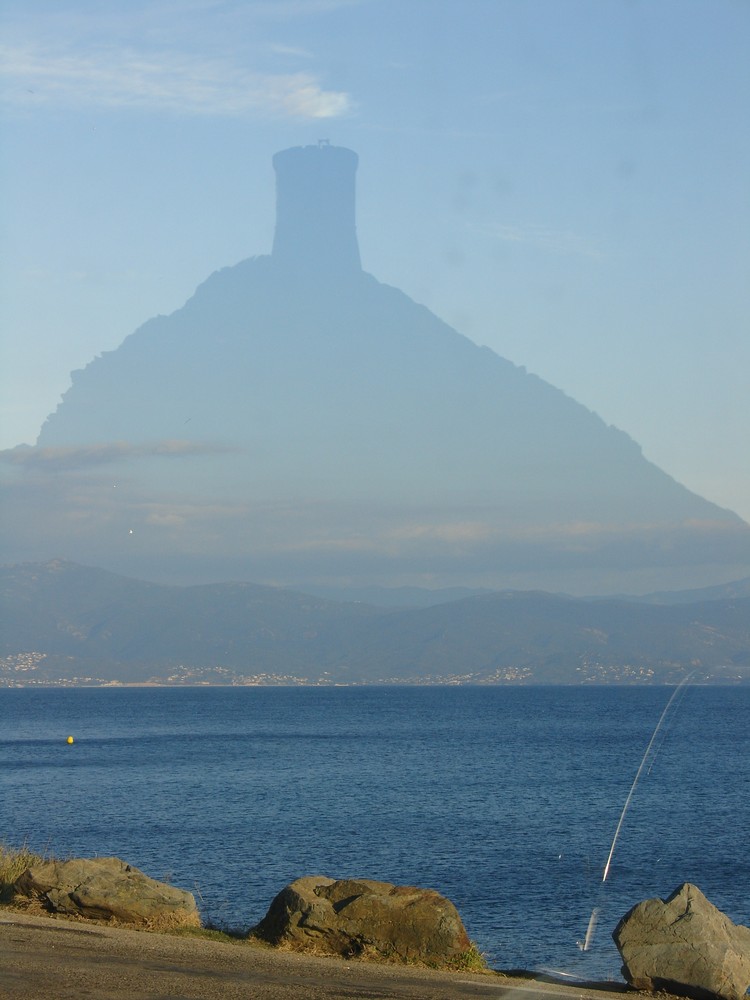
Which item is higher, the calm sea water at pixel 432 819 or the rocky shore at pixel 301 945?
the rocky shore at pixel 301 945

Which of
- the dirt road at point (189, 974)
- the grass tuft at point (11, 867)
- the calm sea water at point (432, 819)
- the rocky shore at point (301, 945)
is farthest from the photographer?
the calm sea water at point (432, 819)

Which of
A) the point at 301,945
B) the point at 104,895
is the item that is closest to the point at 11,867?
the point at 104,895

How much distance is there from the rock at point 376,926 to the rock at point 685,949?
7.41ft

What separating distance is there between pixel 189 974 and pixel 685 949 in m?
6.60

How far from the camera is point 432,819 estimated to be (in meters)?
58.4

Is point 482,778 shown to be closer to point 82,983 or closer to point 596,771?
point 596,771

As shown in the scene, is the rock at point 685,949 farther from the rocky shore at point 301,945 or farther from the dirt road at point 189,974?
the dirt road at point 189,974

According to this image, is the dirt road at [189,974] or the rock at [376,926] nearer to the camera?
the dirt road at [189,974]

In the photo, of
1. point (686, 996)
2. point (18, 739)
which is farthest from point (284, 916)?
point (18, 739)

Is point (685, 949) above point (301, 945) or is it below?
above

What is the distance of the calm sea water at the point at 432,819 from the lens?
125 ft

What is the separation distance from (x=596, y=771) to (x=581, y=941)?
59.0 meters

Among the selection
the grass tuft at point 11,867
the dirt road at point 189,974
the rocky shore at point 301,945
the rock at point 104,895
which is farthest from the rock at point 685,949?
the grass tuft at point 11,867

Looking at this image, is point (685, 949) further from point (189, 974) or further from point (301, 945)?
point (189, 974)
